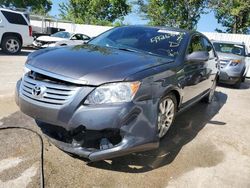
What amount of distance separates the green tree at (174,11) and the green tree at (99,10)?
31.1 ft

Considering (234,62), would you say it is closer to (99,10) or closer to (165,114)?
(165,114)

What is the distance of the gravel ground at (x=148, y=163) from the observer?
310 centimetres

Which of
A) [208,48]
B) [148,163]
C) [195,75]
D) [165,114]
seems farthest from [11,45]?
[148,163]

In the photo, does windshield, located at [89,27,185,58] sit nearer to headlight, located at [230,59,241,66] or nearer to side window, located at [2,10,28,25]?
headlight, located at [230,59,241,66]

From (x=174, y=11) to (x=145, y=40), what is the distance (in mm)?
25043

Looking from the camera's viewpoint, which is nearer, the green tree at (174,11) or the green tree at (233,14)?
the green tree at (233,14)

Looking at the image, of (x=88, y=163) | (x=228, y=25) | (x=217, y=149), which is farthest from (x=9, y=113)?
(x=228, y=25)

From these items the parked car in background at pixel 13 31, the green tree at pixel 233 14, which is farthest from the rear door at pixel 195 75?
the green tree at pixel 233 14

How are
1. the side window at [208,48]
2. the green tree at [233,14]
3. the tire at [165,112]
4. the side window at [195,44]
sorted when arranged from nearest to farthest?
the tire at [165,112] < the side window at [195,44] < the side window at [208,48] < the green tree at [233,14]

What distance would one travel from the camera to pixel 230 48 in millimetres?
10484

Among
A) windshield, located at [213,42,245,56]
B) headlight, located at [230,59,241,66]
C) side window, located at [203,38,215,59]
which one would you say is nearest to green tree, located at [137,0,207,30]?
windshield, located at [213,42,245,56]

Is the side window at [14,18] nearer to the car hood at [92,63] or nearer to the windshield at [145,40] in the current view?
the windshield at [145,40]

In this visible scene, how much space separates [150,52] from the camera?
165 inches

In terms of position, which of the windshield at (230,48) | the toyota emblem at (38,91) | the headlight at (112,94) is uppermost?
the headlight at (112,94)
